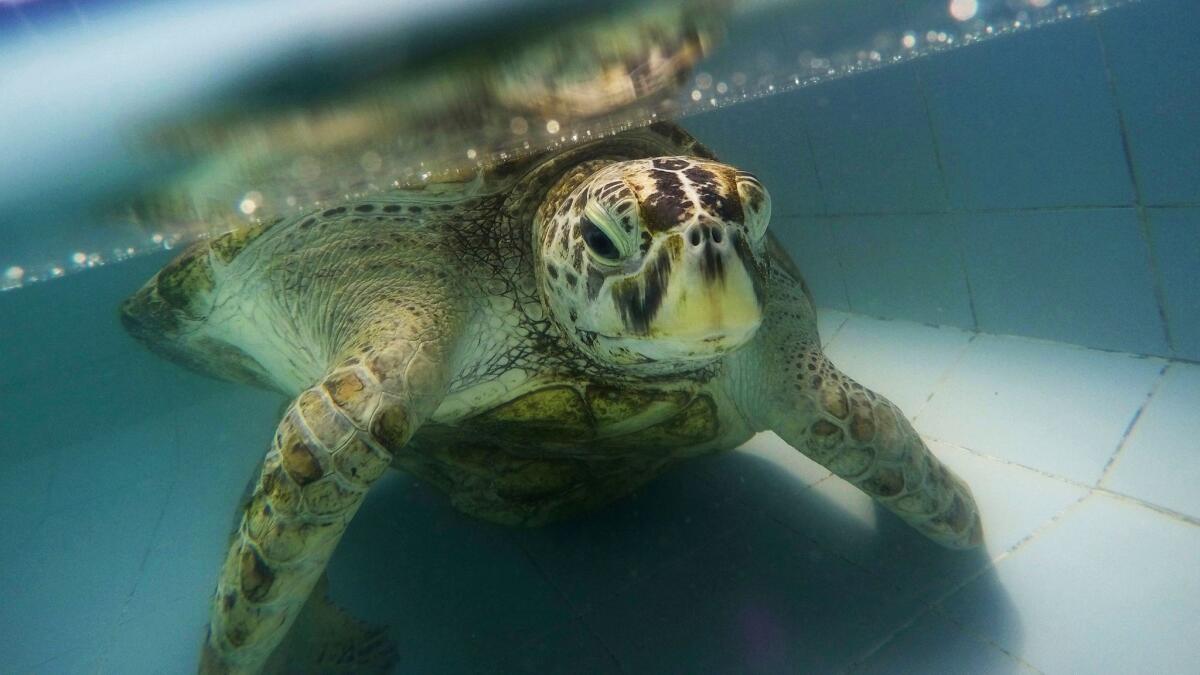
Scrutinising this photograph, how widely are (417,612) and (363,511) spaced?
38.0 inches

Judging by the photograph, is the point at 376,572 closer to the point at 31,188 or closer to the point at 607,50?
the point at 31,188

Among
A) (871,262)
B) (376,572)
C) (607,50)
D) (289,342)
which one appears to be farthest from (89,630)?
(871,262)

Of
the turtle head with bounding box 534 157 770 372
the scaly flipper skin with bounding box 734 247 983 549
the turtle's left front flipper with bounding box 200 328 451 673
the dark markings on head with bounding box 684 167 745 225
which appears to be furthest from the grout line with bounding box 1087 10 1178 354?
the turtle's left front flipper with bounding box 200 328 451 673

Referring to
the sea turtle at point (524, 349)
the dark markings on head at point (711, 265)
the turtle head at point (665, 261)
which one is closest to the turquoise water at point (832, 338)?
the sea turtle at point (524, 349)

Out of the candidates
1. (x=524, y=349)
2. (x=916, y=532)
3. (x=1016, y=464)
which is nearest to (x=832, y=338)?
(x=1016, y=464)

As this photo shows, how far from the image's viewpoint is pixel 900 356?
4.01 metres

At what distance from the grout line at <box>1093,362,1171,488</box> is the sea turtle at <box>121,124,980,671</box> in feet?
2.36

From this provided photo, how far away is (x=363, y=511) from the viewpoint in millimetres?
3312

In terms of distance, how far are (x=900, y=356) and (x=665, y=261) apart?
307cm

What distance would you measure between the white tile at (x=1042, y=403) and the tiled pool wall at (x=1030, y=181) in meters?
0.13

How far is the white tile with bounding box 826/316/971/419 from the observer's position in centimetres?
365

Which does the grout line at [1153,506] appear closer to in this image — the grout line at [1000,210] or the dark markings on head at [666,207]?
the grout line at [1000,210]

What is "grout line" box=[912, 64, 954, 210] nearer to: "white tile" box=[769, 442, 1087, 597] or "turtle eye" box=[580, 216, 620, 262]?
"white tile" box=[769, 442, 1087, 597]

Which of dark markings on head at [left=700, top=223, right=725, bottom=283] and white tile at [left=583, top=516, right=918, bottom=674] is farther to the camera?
white tile at [left=583, top=516, right=918, bottom=674]
